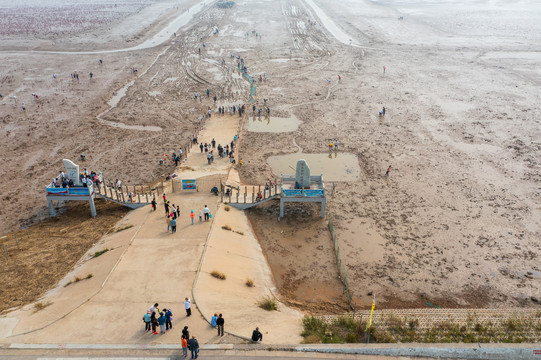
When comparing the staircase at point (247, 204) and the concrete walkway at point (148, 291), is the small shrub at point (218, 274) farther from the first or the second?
the staircase at point (247, 204)

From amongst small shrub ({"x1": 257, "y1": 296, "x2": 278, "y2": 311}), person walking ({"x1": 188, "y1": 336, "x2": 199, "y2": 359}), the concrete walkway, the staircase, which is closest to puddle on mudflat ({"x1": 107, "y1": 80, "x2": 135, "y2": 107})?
the concrete walkway

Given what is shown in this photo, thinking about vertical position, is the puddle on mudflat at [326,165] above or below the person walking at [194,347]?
above

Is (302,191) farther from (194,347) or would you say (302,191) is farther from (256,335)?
(194,347)

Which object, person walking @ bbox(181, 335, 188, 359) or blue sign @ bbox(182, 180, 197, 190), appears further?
blue sign @ bbox(182, 180, 197, 190)

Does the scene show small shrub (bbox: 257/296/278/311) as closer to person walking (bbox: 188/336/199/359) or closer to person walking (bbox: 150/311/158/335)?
person walking (bbox: 188/336/199/359)

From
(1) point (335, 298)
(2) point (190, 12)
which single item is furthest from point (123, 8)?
(1) point (335, 298)

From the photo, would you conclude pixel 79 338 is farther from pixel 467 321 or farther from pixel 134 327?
pixel 467 321

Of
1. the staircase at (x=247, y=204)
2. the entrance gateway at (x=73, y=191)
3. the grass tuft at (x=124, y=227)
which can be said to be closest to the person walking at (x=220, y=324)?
the grass tuft at (x=124, y=227)
